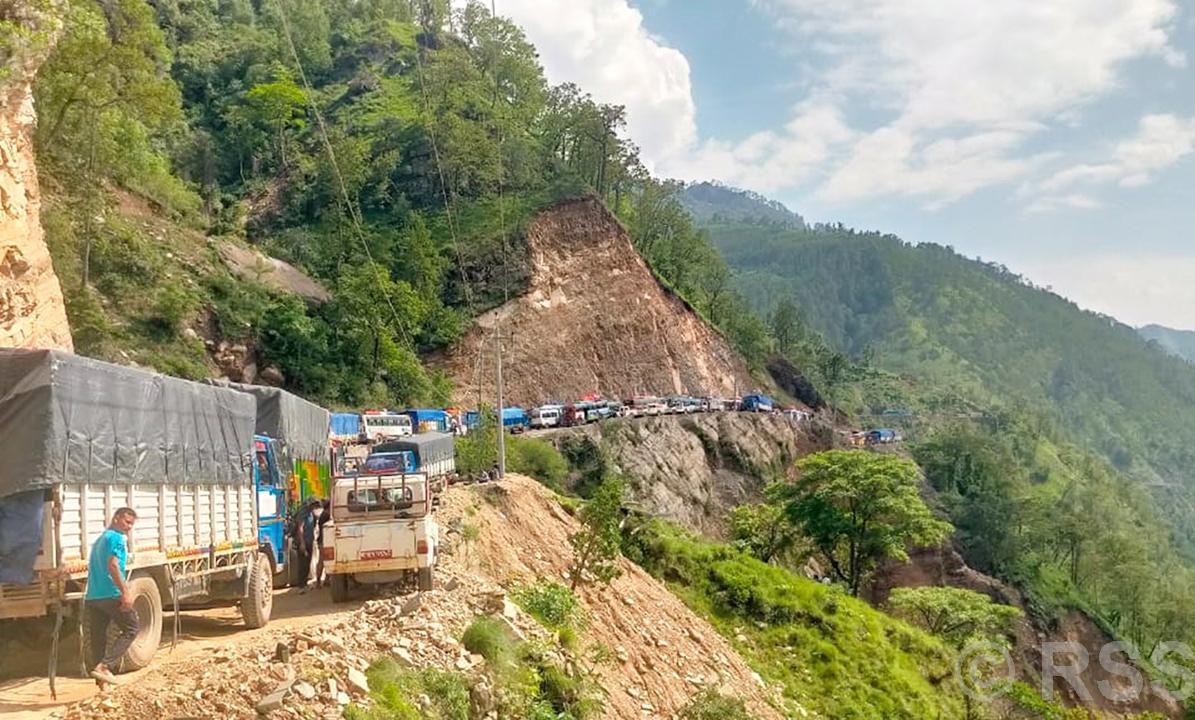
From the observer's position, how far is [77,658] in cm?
947

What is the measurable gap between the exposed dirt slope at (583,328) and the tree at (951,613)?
2838 centimetres

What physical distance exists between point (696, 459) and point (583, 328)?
41.7 ft

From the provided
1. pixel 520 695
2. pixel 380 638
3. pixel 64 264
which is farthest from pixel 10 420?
pixel 64 264

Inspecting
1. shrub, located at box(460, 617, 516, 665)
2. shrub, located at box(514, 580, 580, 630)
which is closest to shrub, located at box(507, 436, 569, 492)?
shrub, located at box(514, 580, 580, 630)

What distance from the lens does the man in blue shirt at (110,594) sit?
27.7ft

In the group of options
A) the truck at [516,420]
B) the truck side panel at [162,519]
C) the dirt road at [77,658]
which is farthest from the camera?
the truck at [516,420]

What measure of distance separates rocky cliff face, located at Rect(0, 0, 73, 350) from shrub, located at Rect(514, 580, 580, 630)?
619 inches

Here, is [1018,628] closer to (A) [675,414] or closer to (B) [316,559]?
(A) [675,414]

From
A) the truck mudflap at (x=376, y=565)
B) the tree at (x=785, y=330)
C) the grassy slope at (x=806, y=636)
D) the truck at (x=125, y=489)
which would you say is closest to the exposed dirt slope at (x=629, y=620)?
the grassy slope at (x=806, y=636)

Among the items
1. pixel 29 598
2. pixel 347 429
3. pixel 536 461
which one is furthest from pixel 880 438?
pixel 29 598

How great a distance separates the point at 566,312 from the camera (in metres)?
63.4

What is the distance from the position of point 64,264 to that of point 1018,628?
54.7 m

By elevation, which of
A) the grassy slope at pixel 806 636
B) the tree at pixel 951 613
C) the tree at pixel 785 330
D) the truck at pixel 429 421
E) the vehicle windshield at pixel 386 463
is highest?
the tree at pixel 785 330

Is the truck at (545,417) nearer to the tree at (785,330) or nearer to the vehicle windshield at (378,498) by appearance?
the vehicle windshield at (378,498)
